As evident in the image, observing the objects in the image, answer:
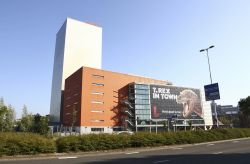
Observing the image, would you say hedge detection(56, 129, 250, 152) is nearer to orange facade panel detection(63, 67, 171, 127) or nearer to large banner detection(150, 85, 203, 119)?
orange facade panel detection(63, 67, 171, 127)

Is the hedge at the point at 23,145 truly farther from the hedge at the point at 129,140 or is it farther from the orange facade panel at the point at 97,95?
the orange facade panel at the point at 97,95

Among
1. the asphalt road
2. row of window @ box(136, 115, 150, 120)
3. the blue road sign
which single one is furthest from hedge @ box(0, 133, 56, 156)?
row of window @ box(136, 115, 150, 120)

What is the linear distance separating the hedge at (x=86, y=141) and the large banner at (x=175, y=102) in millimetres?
100871

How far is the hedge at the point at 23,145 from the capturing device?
17.2 meters

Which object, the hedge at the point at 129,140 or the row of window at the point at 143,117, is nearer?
the hedge at the point at 129,140

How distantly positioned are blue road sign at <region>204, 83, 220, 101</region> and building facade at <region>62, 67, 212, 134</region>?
72470 millimetres

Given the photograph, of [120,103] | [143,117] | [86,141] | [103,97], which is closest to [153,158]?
[86,141]

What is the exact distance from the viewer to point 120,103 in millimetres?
123812

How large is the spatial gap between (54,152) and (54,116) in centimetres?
14491

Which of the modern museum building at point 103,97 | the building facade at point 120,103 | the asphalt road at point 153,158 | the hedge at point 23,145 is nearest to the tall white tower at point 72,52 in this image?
the modern museum building at point 103,97

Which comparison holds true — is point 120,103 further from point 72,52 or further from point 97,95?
point 72,52

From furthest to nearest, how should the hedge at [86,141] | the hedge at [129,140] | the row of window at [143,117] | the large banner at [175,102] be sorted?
the large banner at [175,102] → the row of window at [143,117] → the hedge at [129,140] → the hedge at [86,141]

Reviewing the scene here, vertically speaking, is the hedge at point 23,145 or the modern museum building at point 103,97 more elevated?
the modern museum building at point 103,97

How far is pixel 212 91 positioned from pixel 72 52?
436 feet
